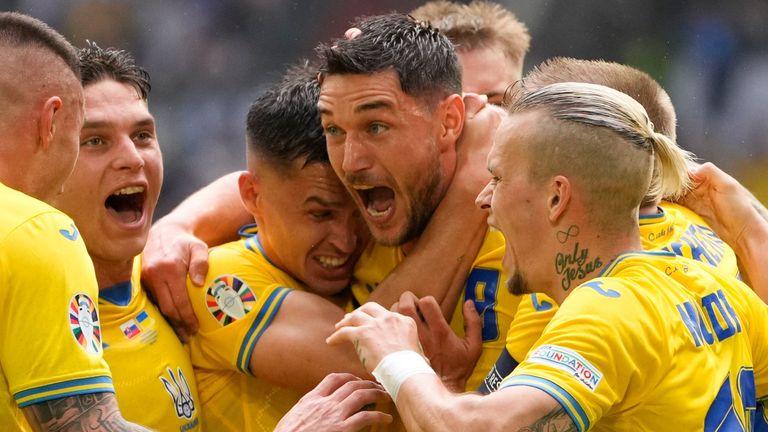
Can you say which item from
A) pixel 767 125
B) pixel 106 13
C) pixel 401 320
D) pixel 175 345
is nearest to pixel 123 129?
pixel 175 345

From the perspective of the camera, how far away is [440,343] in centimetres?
400

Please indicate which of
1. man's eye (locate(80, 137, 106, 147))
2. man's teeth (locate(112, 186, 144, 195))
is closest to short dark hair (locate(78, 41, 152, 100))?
man's eye (locate(80, 137, 106, 147))

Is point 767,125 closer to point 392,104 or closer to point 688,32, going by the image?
point 688,32

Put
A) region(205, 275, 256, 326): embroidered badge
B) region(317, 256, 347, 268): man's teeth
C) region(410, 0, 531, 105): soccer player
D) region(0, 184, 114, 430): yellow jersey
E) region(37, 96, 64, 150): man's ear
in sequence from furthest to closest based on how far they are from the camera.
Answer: region(410, 0, 531, 105): soccer player → region(317, 256, 347, 268): man's teeth → region(205, 275, 256, 326): embroidered badge → region(37, 96, 64, 150): man's ear → region(0, 184, 114, 430): yellow jersey

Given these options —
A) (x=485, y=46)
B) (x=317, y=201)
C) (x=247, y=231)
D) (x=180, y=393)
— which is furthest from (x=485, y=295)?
(x=485, y=46)

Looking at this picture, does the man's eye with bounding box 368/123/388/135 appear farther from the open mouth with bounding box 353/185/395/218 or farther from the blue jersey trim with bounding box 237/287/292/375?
the blue jersey trim with bounding box 237/287/292/375

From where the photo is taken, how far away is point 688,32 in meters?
10.4

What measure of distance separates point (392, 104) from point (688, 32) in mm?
7121

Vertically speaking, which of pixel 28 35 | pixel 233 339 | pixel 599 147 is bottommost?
pixel 233 339

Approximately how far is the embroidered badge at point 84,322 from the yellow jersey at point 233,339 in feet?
3.54

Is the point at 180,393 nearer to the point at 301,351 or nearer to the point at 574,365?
the point at 301,351

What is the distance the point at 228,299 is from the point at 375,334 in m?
1.17

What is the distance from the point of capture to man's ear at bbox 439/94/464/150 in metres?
4.22

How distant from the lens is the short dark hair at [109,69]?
438 centimetres
